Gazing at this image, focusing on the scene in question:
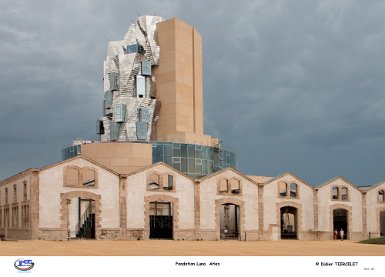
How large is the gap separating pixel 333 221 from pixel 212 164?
1668cm

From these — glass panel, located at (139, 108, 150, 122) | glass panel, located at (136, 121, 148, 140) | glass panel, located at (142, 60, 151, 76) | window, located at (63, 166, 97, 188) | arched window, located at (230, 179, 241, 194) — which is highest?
glass panel, located at (142, 60, 151, 76)

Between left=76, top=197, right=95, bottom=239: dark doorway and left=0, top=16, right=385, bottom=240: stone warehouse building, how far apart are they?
13 centimetres

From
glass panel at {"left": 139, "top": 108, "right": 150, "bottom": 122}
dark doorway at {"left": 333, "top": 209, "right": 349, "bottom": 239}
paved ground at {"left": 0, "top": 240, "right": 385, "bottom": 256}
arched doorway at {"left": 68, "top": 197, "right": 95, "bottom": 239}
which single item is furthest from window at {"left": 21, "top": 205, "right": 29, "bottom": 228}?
dark doorway at {"left": 333, "top": 209, "right": 349, "bottom": 239}

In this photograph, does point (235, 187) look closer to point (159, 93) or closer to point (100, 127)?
point (159, 93)

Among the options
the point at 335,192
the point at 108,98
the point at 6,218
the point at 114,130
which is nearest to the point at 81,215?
the point at 6,218

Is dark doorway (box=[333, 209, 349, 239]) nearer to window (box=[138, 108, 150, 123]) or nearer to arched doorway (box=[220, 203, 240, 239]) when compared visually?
arched doorway (box=[220, 203, 240, 239])

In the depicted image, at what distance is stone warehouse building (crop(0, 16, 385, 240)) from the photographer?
4947 cm

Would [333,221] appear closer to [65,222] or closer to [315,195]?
[315,195]

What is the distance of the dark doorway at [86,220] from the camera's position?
176 ft
